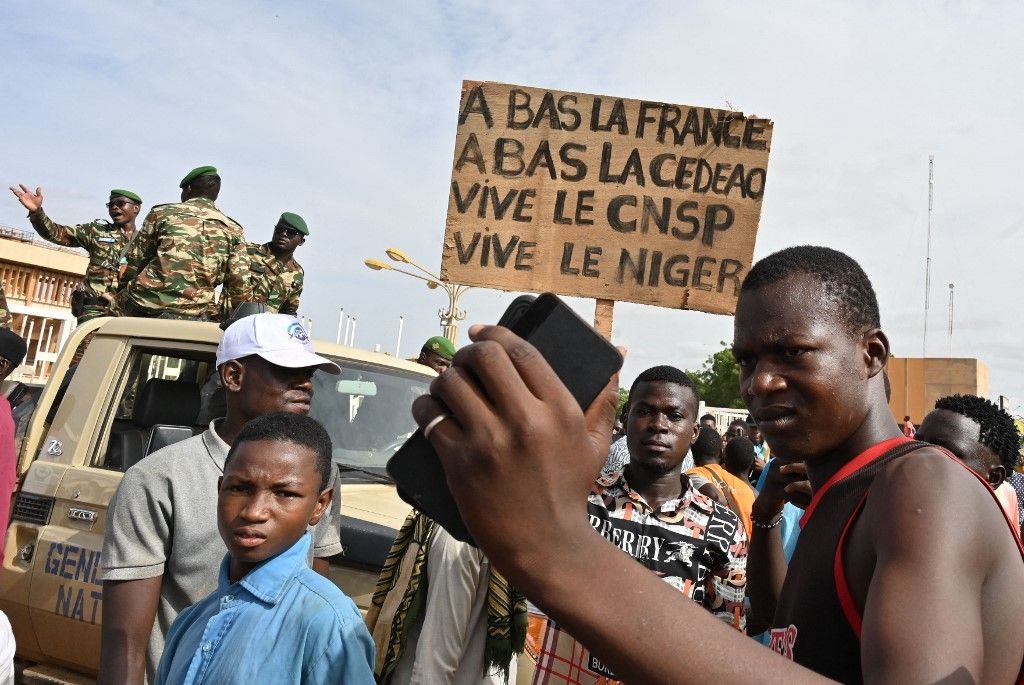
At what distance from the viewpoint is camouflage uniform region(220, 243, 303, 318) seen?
5895 mm

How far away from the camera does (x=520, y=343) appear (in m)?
0.79

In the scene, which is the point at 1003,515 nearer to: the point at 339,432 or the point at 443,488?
the point at 443,488

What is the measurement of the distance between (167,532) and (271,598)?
2.09 ft

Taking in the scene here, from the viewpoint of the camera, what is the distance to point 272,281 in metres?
6.14

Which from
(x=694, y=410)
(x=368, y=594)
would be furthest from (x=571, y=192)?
(x=368, y=594)

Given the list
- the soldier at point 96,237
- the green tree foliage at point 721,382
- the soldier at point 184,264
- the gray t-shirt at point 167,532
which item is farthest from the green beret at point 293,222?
the green tree foliage at point 721,382

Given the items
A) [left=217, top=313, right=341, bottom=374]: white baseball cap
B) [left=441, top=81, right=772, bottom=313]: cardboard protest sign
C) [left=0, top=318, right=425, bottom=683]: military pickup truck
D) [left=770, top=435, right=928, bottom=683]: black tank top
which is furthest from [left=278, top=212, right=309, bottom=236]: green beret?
[left=770, top=435, right=928, bottom=683]: black tank top

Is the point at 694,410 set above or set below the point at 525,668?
above

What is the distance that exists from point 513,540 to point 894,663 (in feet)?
1.69

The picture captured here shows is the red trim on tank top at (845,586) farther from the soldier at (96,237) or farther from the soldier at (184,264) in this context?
the soldier at (96,237)

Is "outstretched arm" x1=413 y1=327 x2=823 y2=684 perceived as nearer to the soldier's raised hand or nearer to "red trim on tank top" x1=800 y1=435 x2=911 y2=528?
"red trim on tank top" x1=800 y1=435 x2=911 y2=528

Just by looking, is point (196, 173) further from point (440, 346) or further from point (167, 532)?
point (167, 532)

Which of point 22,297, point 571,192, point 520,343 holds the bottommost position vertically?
point 520,343

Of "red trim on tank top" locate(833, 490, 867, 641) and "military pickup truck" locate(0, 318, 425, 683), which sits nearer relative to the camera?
"red trim on tank top" locate(833, 490, 867, 641)
